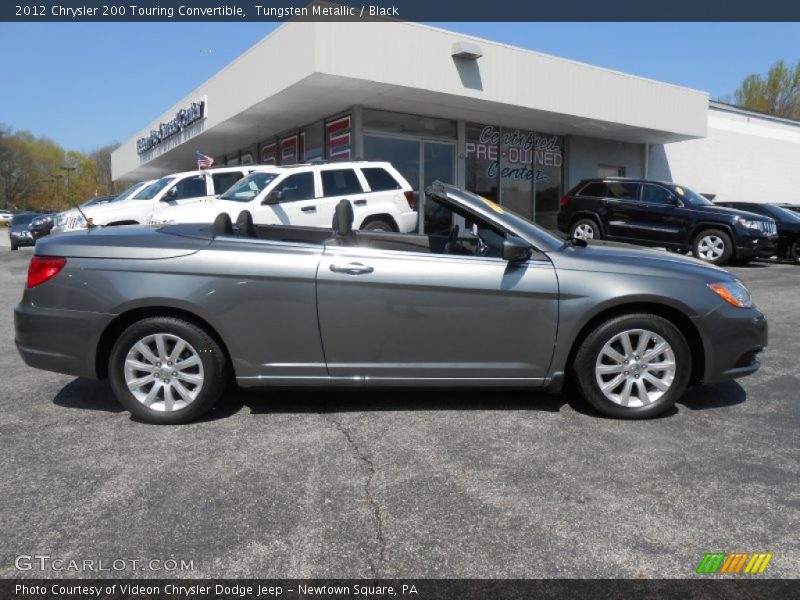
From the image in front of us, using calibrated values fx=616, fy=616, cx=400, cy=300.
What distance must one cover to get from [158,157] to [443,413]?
27.6 meters

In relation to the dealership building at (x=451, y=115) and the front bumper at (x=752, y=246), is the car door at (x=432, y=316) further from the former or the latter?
the front bumper at (x=752, y=246)

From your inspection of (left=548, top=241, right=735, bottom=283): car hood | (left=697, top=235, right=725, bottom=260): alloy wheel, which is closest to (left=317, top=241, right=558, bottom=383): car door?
(left=548, top=241, right=735, bottom=283): car hood

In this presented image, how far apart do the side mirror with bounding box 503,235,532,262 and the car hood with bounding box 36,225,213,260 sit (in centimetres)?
Answer: 191

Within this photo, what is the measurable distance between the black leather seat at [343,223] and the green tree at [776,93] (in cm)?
5280

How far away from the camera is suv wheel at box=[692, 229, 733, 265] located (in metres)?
13.3

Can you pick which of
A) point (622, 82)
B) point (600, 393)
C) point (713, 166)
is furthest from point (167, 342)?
point (713, 166)

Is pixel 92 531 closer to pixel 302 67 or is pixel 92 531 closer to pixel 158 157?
pixel 302 67

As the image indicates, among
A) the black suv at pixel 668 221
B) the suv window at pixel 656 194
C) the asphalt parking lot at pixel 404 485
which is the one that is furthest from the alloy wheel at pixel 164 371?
the suv window at pixel 656 194

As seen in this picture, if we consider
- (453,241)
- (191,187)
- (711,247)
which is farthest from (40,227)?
(453,241)

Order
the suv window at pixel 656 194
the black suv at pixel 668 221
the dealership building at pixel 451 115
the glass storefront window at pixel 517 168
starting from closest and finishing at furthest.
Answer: the dealership building at pixel 451 115 < the black suv at pixel 668 221 < the suv window at pixel 656 194 < the glass storefront window at pixel 517 168

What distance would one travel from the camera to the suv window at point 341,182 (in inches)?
432

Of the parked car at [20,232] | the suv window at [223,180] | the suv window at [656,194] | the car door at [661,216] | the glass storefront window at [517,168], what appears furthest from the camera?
the parked car at [20,232]

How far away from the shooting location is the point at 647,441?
11.9 feet

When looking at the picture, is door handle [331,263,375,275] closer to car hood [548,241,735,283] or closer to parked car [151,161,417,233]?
car hood [548,241,735,283]
